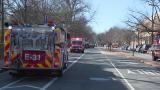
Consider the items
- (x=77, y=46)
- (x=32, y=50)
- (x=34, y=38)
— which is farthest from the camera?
(x=77, y=46)

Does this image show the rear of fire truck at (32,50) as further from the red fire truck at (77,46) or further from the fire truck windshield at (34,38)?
the red fire truck at (77,46)

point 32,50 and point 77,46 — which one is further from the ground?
point 77,46

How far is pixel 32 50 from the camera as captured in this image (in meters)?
21.0

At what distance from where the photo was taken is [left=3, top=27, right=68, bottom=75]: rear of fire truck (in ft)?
68.0

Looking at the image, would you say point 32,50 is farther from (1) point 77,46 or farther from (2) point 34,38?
(1) point 77,46

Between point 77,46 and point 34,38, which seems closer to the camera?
point 34,38

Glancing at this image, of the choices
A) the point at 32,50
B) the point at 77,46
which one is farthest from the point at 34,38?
the point at 77,46

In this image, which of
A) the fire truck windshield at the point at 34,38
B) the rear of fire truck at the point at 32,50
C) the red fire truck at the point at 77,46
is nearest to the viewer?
the rear of fire truck at the point at 32,50

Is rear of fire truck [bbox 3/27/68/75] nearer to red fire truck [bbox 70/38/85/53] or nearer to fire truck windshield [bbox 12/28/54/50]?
fire truck windshield [bbox 12/28/54/50]

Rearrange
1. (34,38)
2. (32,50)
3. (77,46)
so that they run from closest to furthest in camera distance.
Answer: (32,50)
(34,38)
(77,46)

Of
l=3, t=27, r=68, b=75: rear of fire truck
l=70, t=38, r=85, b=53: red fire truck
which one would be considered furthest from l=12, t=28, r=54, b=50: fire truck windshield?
l=70, t=38, r=85, b=53: red fire truck

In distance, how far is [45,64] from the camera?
20812mm

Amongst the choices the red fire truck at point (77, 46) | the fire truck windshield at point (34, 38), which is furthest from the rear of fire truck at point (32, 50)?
the red fire truck at point (77, 46)

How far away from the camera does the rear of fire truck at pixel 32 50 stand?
2073 centimetres
